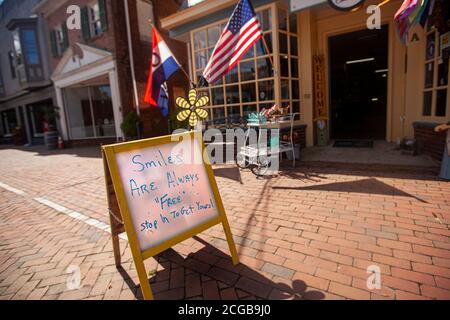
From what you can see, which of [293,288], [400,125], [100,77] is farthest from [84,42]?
[293,288]

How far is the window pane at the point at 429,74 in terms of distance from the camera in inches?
210

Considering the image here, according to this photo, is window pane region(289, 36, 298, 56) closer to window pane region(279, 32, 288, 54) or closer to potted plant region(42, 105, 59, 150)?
window pane region(279, 32, 288, 54)

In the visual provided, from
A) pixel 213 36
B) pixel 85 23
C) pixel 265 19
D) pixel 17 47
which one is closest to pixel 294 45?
pixel 265 19

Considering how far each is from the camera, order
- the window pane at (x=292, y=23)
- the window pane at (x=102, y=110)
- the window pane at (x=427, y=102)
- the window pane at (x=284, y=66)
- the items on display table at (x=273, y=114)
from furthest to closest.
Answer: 1. the window pane at (x=102, y=110)
2. the window pane at (x=292, y=23)
3. the window pane at (x=284, y=66)
4. the items on display table at (x=273, y=114)
5. the window pane at (x=427, y=102)

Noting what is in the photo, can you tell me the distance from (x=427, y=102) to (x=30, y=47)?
1864 centimetres

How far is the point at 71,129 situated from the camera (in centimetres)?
1427

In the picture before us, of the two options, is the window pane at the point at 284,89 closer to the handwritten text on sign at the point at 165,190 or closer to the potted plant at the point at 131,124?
the handwritten text on sign at the point at 165,190

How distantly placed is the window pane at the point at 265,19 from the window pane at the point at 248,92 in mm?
1345

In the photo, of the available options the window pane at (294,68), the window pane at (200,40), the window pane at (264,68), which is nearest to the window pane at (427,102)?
the window pane at (294,68)

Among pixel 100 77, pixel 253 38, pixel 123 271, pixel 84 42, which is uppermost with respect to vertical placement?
pixel 84 42

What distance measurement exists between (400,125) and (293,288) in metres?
5.83

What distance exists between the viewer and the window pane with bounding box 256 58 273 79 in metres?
6.55

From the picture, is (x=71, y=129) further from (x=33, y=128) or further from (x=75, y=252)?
(x=75, y=252)

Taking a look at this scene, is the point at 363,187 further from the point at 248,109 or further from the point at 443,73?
the point at 248,109
